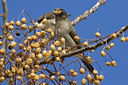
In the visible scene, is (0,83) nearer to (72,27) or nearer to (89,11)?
(72,27)

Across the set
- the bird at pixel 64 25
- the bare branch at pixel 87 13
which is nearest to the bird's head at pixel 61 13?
the bird at pixel 64 25

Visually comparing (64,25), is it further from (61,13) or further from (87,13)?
(87,13)

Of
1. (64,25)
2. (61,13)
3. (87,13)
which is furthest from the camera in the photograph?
(87,13)

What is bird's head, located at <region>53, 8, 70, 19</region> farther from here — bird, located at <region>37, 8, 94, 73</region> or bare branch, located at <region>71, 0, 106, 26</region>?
bare branch, located at <region>71, 0, 106, 26</region>

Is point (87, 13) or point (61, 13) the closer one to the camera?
point (61, 13)

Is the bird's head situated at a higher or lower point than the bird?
higher

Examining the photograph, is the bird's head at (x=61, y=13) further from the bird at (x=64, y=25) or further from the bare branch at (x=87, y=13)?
the bare branch at (x=87, y=13)

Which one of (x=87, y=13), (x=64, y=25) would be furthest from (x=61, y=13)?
(x=87, y=13)

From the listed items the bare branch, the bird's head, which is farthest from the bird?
the bare branch

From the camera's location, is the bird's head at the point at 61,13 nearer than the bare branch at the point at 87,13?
Yes

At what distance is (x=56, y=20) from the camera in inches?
141

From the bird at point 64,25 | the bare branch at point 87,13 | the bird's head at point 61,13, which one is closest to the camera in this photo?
the bird at point 64,25

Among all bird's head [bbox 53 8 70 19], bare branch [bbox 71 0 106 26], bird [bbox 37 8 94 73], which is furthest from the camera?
bare branch [bbox 71 0 106 26]

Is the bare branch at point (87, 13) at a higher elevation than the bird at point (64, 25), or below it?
higher
